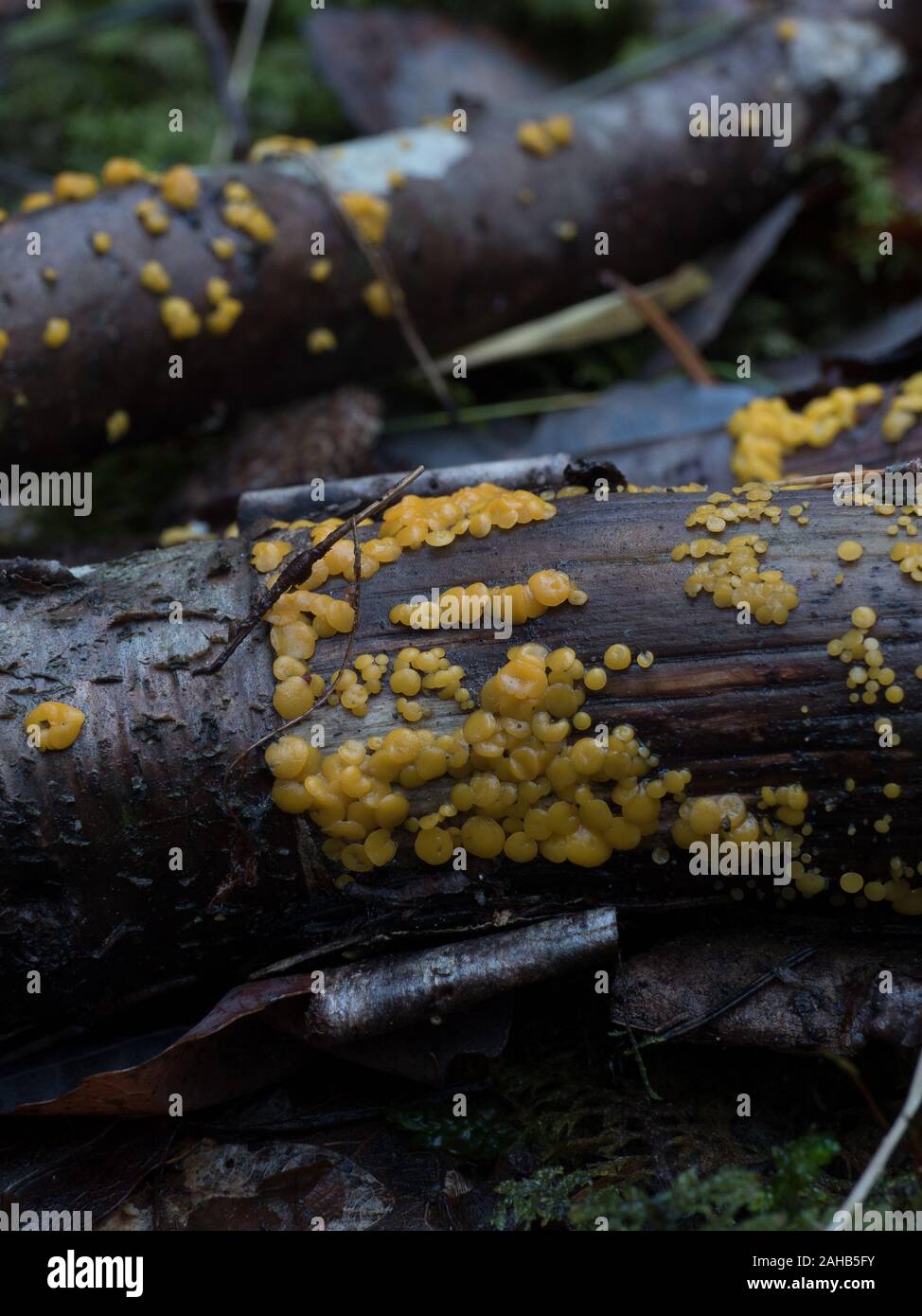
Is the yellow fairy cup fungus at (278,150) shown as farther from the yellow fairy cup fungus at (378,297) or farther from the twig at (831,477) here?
the twig at (831,477)

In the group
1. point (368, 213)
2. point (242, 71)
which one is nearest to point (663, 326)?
point (368, 213)

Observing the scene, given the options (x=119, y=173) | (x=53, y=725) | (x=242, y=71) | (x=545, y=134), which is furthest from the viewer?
(x=242, y=71)

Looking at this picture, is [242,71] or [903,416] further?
[242,71]

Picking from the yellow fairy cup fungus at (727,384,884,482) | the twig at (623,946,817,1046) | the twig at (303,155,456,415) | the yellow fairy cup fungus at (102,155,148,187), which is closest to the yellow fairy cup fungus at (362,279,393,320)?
the twig at (303,155,456,415)

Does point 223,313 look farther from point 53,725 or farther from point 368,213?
point 53,725

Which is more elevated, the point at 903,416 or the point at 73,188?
the point at 73,188

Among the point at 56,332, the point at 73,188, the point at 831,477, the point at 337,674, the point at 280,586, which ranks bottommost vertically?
the point at 337,674

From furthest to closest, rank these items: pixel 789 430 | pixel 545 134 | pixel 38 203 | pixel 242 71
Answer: pixel 242 71 < pixel 545 134 < pixel 38 203 < pixel 789 430
